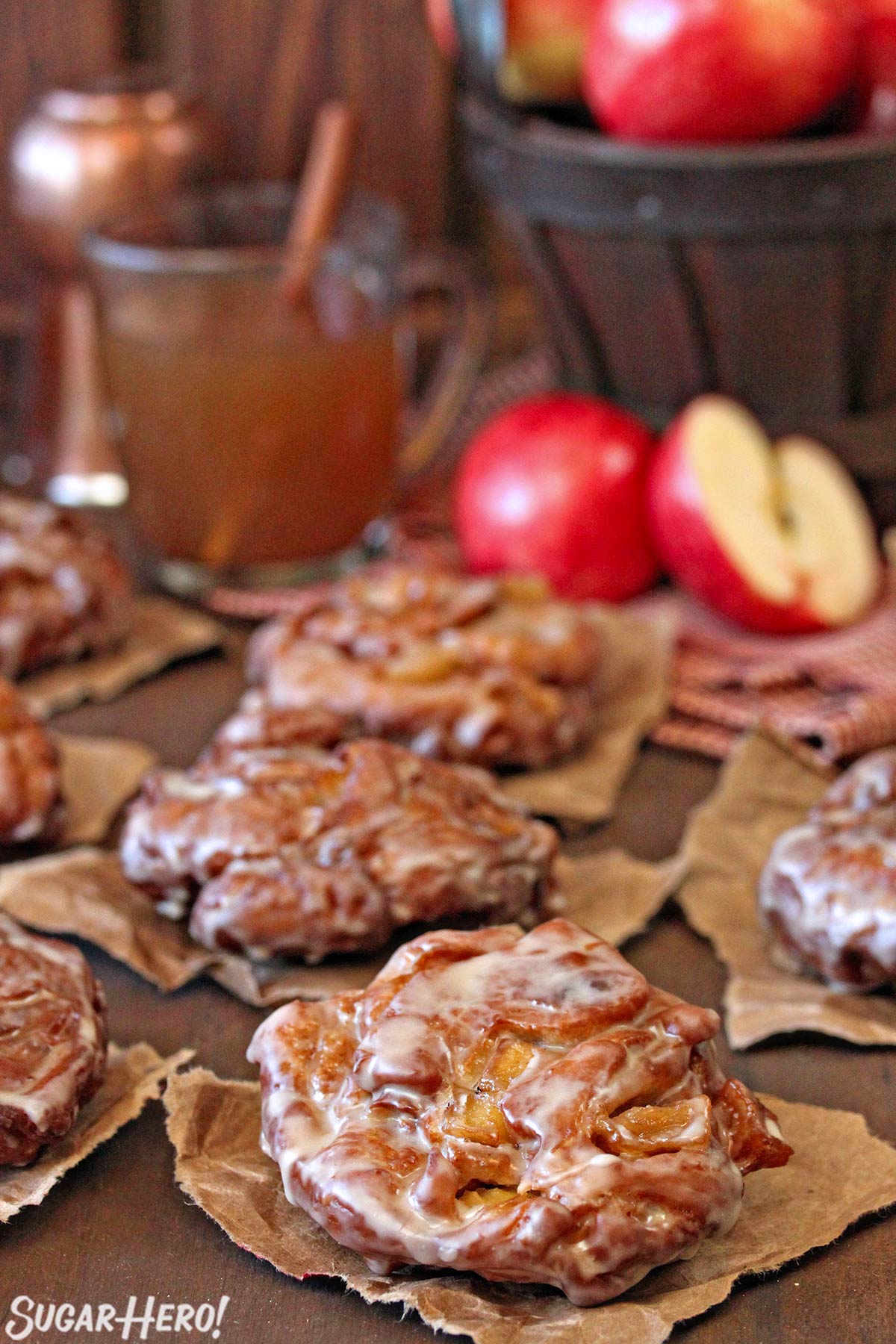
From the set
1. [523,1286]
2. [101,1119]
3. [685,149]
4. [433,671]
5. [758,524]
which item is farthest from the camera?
[758,524]

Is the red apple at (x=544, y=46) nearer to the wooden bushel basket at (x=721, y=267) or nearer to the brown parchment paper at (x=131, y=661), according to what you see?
the wooden bushel basket at (x=721, y=267)

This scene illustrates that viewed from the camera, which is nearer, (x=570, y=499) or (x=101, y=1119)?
(x=101, y=1119)

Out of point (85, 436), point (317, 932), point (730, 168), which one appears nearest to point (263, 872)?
point (317, 932)

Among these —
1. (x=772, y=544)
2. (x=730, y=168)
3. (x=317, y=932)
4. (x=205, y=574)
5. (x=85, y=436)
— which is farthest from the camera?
(x=85, y=436)

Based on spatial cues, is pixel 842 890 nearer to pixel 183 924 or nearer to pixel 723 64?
pixel 183 924

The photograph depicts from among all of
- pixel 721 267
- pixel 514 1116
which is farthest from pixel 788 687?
pixel 514 1116

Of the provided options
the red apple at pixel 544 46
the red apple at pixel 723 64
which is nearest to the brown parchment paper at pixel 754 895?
the red apple at pixel 723 64

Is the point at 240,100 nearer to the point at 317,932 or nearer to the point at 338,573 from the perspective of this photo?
the point at 338,573
